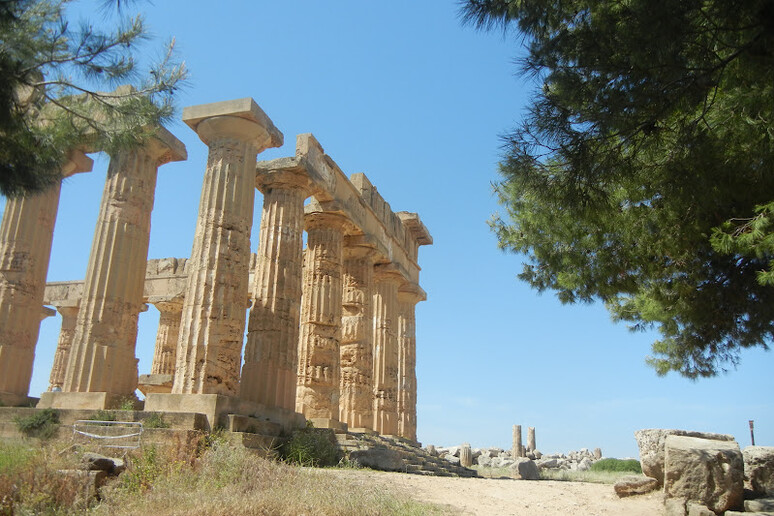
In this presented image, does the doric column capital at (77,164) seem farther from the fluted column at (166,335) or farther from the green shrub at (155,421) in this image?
Answer: the green shrub at (155,421)

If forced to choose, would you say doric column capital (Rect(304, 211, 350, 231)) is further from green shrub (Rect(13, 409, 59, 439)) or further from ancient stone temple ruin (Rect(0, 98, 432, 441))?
green shrub (Rect(13, 409, 59, 439))

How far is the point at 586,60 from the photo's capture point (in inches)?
250

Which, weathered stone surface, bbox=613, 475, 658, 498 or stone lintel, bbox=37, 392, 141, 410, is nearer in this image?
weathered stone surface, bbox=613, 475, 658, 498

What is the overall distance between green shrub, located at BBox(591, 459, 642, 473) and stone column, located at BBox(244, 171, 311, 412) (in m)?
14.7

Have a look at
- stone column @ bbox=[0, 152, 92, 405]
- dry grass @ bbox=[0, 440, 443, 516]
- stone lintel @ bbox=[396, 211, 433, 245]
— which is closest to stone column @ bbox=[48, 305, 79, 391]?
stone column @ bbox=[0, 152, 92, 405]

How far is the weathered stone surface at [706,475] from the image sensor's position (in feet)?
25.4

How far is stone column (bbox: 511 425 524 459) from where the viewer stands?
29.7m

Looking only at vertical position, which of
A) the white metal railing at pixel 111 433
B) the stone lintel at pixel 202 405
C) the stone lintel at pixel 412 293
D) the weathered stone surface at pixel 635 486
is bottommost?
the weathered stone surface at pixel 635 486

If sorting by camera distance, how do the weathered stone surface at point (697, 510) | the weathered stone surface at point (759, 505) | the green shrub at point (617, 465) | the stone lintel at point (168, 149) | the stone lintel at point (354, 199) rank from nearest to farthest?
the weathered stone surface at point (697, 510) → the weathered stone surface at point (759, 505) → the stone lintel at point (168, 149) → the stone lintel at point (354, 199) → the green shrub at point (617, 465)

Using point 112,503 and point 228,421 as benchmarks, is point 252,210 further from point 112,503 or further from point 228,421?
point 112,503

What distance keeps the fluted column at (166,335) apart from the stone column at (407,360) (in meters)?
6.98

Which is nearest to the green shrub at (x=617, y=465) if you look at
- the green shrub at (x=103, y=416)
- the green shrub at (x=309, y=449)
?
the green shrub at (x=309, y=449)

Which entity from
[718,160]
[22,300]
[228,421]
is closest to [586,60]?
[718,160]

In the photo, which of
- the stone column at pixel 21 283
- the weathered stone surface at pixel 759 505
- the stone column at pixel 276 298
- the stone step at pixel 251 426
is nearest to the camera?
the weathered stone surface at pixel 759 505
